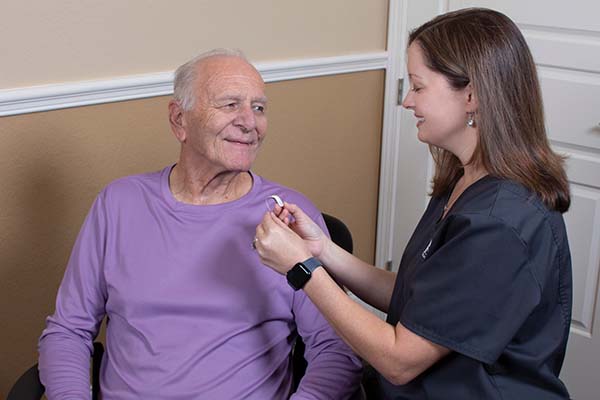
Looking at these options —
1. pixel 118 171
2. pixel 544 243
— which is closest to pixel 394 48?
pixel 118 171

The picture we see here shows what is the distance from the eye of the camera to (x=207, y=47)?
7.82 ft

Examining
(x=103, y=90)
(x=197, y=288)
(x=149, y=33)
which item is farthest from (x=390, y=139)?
(x=197, y=288)

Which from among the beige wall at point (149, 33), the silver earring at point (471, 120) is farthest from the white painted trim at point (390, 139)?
the silver earring at point (471, 120)

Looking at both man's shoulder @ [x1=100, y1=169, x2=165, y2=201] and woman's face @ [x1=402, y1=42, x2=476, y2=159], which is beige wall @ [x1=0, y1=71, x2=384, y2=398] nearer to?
man's shoulder @ [x1=100, y1=169, x2=165, y2=201]

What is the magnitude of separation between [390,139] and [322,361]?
5.12 feet

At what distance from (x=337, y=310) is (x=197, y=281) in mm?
399

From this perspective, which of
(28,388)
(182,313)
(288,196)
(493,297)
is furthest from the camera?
(288,196)

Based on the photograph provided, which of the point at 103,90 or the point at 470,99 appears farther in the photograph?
the point at 103,90

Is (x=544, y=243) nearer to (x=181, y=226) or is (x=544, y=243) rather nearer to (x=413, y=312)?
(x=413, y=312)

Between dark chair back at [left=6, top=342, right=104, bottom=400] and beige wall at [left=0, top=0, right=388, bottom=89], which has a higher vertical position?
beige wall at [left=0, top=0, right=388, bottom=89]

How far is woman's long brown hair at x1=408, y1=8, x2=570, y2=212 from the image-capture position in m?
1.45

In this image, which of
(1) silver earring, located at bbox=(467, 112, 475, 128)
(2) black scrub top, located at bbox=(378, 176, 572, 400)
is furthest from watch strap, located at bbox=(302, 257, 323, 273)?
(1) silver earring, located at bbox=(467, 112, 475, 128)

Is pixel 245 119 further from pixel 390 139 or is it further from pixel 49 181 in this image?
pixel 390 139

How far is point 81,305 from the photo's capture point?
1.79 metres
